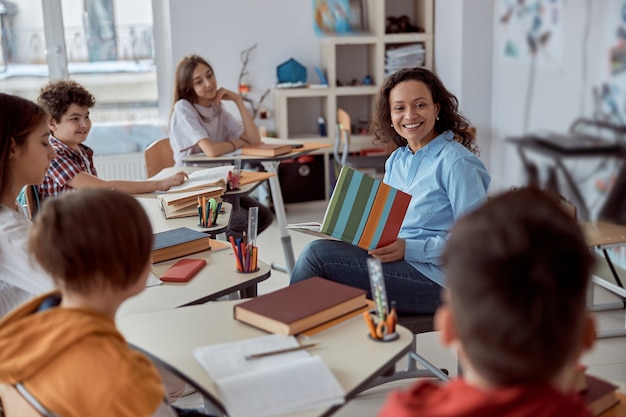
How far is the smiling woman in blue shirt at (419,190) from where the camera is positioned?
226 centimetres

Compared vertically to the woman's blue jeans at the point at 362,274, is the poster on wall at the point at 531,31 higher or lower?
higher

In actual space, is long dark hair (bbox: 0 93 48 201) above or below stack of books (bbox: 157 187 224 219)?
above

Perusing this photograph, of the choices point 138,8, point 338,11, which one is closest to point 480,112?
point 338,11

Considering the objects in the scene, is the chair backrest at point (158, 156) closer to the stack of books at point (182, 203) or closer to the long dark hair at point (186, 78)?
the long dark hair at point (186, 78)

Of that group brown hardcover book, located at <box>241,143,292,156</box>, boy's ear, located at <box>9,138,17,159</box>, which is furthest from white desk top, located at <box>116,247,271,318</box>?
brown hardcover book, located at <box>241,143,292,156</box>

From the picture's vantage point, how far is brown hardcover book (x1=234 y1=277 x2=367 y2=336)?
1.55m

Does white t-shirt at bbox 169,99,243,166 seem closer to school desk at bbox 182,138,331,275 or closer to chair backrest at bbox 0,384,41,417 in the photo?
school desk at bbox 182,138,331,275

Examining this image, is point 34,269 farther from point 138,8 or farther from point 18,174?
point 138,8

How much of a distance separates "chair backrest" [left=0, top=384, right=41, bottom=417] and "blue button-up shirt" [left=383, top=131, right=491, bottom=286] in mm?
1281

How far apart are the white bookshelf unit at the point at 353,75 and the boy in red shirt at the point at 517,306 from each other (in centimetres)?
465

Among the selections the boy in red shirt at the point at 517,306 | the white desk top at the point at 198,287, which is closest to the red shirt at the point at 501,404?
the boy in red shirt at the point at 517,306


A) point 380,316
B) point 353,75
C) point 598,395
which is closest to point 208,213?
point 380,316

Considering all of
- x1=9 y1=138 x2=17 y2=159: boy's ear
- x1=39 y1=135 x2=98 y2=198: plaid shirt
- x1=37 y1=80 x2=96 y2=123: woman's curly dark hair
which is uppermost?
x1=37 y1=80 x2=96 y2=123: woman's curly dark hair

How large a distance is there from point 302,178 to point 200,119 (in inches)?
63.4
